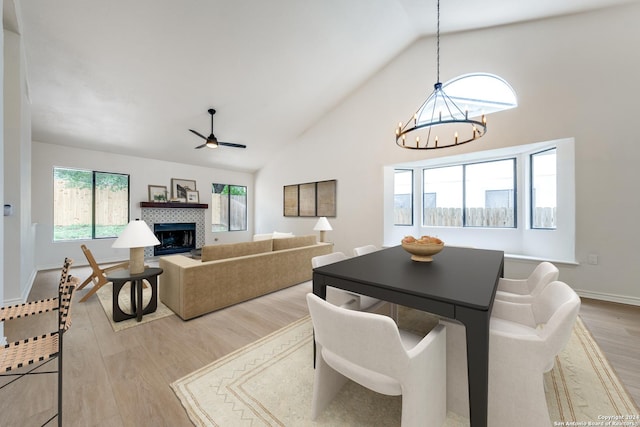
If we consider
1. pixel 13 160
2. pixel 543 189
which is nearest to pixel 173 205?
pixel 13 160

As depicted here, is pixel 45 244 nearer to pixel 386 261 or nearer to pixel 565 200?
pixel 386 261

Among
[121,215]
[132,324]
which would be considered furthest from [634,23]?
[121,215]

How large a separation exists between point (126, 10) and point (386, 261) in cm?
410

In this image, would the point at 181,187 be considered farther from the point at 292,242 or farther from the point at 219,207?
the point at 292,242

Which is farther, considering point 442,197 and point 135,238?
point 442,197

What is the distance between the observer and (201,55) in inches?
141

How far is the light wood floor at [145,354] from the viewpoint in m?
1.38

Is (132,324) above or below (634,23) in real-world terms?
below

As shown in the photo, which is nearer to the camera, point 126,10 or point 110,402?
point 110,402

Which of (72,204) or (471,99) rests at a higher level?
(471,99)

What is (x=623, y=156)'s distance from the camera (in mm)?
2959

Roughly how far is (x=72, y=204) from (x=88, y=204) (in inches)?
9.6

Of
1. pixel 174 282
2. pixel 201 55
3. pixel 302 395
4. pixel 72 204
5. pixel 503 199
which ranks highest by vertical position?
pixel 201 55

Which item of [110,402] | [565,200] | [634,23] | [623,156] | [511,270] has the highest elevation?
[634,23]
